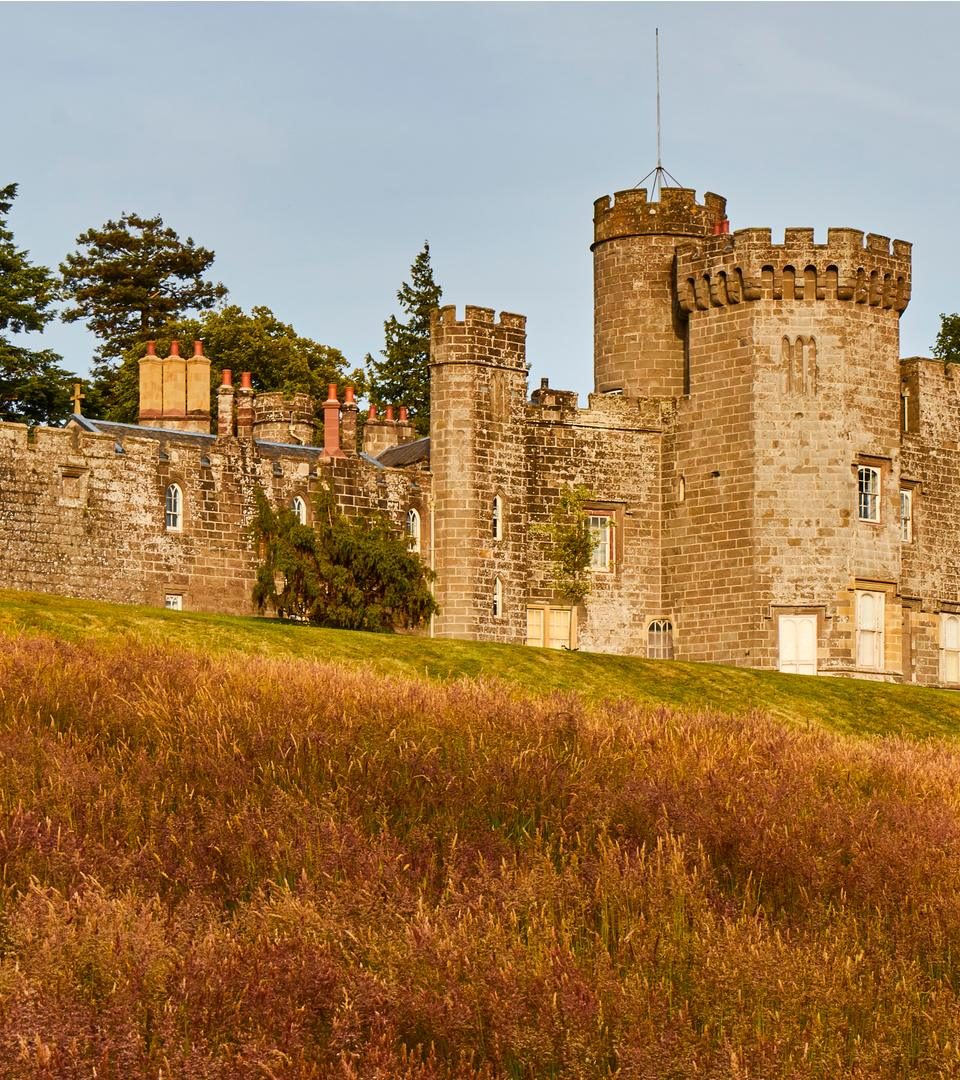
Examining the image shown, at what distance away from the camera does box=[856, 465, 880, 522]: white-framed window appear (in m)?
46.0

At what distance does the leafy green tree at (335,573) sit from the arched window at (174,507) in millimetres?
1793

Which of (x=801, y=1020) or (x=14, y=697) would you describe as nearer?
(x=801, y=1020)

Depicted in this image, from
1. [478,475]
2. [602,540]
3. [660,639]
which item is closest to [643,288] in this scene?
→ [602,540]

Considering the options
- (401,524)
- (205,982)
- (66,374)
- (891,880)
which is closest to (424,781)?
(891,880)

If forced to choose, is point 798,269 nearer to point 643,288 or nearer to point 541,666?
point 643,288

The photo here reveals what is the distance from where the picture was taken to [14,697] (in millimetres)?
14578

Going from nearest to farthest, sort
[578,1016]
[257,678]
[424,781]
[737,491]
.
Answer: [578,1016] < [424,781] < [257,678] < [737,491]

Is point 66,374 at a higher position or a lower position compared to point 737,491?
higher

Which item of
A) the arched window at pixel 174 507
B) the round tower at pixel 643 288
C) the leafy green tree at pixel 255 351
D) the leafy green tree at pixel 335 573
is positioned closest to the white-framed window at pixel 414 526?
the leafy green tree at pixel 335 573

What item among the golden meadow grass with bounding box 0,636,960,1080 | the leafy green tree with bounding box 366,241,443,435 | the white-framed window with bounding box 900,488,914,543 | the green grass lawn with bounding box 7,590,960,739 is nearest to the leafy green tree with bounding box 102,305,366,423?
the leafy green tree with bounding box 366,241,443,435

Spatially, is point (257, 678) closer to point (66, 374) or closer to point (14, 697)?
point (14, 697)

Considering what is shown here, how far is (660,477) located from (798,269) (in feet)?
19.7

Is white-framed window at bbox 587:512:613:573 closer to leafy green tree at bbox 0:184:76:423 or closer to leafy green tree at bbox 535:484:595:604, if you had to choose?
leafy green tree at bbox 535:484:595:604

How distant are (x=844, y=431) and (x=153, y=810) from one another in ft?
118
